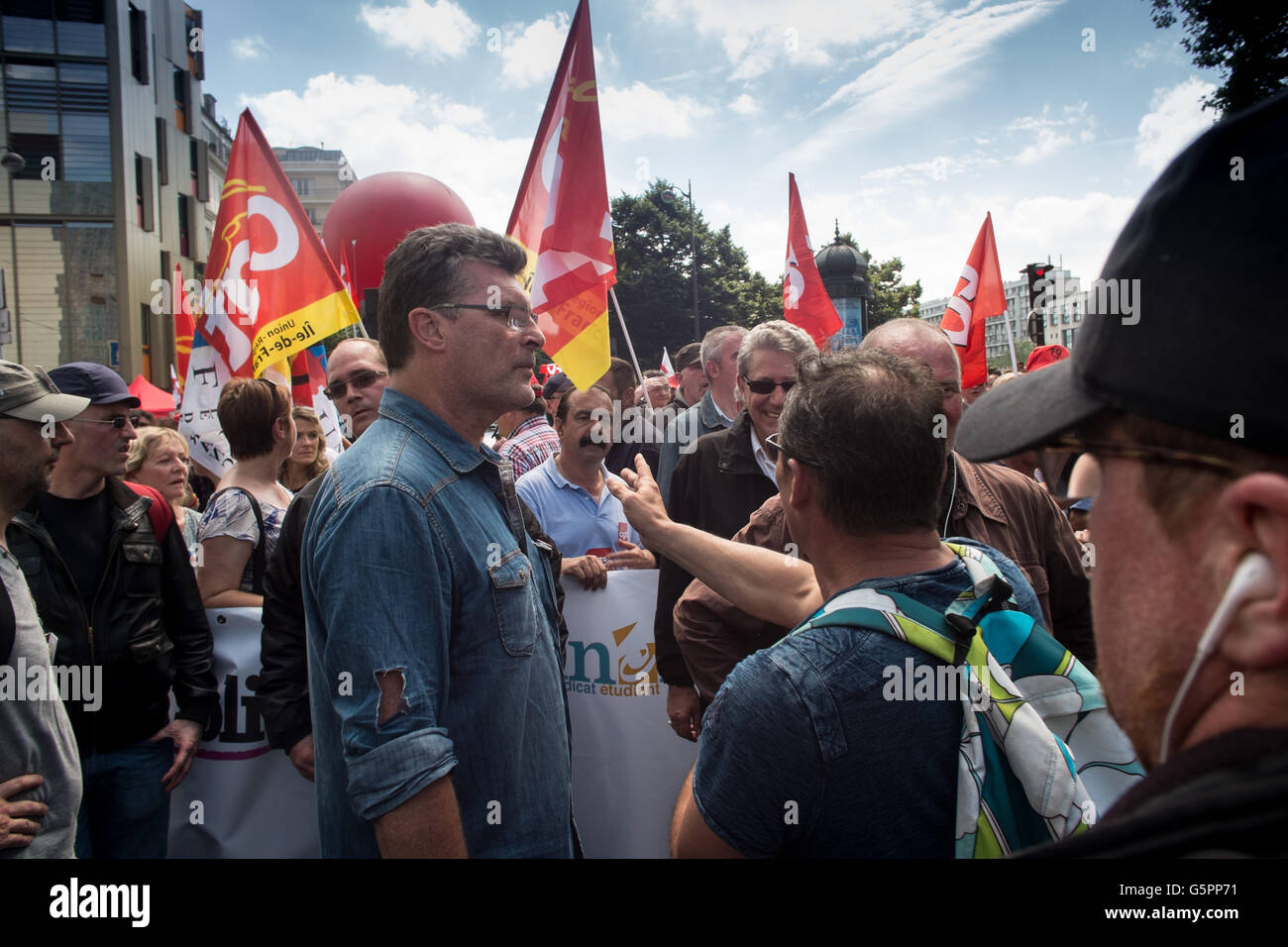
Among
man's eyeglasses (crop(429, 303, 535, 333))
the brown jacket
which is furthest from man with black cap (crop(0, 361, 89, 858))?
the brown jacket

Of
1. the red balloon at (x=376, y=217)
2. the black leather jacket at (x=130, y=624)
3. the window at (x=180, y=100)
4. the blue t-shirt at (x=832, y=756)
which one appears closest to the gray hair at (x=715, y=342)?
the black leather jacket at (x=130, y=624)

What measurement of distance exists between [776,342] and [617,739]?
2.00 metres

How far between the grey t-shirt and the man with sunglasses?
2054 mm

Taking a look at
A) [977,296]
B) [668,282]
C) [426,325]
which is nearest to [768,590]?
[426,325]

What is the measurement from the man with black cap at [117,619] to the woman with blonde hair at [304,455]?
1505 millimetres

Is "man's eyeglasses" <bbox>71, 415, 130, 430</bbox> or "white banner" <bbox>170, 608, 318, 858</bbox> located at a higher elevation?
"man's eyeglasses" <bbox>71, 415, 130, 430</bbox>

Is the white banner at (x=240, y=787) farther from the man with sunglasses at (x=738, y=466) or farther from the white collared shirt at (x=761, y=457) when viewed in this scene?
the white collared shirt at (x=761, y=457)

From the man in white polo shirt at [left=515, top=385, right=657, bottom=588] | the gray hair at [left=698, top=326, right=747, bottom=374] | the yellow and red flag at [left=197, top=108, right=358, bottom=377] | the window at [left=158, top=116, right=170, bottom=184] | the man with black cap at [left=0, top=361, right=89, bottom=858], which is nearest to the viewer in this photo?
the man with black cap at [left=0, top=361, right=89, bottom=858]

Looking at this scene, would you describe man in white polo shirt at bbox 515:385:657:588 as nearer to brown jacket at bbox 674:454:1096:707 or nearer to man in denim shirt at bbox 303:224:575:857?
brown jacket at bbox 674:454:1096:707

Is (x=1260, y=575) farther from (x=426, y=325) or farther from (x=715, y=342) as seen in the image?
(x=715, y=342)

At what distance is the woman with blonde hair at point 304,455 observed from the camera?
4.89 m

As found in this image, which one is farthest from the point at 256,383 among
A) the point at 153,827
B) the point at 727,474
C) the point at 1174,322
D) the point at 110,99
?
the point at 110,99

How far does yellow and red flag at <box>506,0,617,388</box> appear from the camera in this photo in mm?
4621
